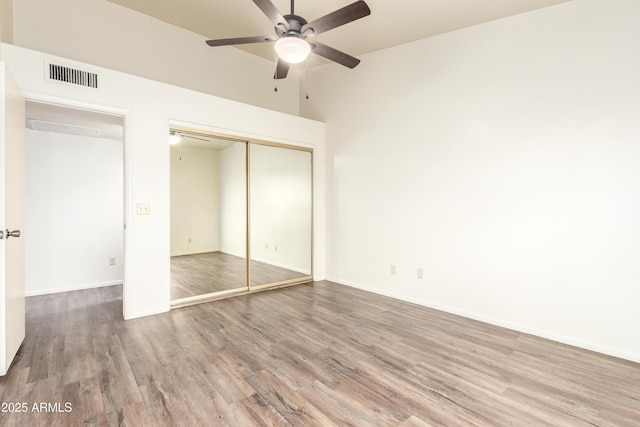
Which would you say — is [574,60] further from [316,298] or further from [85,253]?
[85,253]

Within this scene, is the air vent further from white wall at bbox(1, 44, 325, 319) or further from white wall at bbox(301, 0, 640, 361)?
white wall at bbox(301, 0, 640, 361)

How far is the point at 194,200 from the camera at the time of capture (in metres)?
3.98

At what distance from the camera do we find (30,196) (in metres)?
3.97

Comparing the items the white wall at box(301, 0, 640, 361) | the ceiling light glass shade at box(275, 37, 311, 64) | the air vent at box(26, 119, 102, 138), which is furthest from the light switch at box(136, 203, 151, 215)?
the white wall at box(301, 0, 640, 361)

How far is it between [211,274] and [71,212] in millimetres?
2120

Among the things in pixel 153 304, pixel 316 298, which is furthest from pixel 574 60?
pixel 153 304

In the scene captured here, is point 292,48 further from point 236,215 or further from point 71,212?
point 71,212

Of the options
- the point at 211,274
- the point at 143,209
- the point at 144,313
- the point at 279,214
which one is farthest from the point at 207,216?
the point at 144,313

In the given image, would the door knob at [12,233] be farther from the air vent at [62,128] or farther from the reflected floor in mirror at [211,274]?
the air vent at [62,128]

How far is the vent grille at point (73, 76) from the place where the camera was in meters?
2.74

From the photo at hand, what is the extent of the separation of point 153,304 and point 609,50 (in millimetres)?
4859

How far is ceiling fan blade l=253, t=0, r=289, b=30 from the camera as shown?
213 centimetres

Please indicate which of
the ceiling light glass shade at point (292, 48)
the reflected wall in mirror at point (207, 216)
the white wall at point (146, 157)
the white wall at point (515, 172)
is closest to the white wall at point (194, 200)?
the reflected wall in mirror at point (207, 216)

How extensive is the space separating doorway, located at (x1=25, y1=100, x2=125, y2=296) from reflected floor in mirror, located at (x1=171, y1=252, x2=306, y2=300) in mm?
1478
